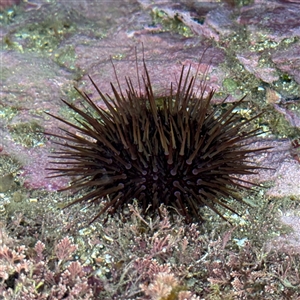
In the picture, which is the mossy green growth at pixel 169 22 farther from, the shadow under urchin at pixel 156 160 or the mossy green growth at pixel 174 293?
the mossy green growth at pixel 174 293

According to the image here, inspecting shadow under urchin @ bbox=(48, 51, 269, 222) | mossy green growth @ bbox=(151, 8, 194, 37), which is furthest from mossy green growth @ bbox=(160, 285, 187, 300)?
mossy green growth @ bbox=(151, 8, 194, 37)

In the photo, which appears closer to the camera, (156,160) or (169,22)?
(156,160)

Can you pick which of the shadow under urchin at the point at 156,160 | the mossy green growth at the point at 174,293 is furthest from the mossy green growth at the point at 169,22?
the mossy green growth at the point at 174,293

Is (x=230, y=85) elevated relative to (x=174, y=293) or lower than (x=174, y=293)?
elevated

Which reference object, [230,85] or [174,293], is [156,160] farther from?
[230,85]

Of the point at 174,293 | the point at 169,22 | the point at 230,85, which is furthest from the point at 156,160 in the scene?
the point at 169,22

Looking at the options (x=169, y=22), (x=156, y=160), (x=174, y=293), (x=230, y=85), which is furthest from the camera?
(x=169, y=22)

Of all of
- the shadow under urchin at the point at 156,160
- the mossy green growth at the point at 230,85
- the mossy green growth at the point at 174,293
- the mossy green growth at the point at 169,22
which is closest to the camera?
the mossy green growth at the point at 174,293

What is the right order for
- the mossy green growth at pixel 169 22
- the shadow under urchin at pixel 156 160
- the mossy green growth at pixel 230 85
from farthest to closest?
the mossy green growth at pixel 169 22
the mossy green growth at pixel 230 85
the shadow under urchin at pixel 156 160

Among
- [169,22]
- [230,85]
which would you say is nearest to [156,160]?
[230,85]

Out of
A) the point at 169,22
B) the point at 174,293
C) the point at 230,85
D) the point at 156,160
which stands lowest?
the point at 174,293

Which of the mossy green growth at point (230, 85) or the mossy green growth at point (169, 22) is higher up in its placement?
the mossy green growth at point (169, 22)

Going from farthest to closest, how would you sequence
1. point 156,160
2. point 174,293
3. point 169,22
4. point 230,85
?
1. point 169,22
2. point 230,85
3. point 156,160
4. point 174,293
